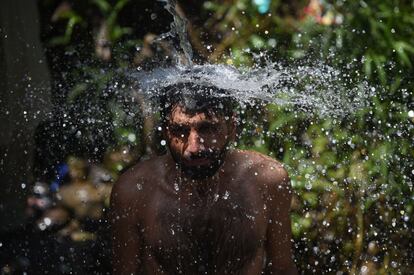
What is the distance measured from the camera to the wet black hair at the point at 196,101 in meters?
1.97

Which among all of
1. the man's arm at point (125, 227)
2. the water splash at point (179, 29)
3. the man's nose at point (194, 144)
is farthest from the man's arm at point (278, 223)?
the water splash at point (179, 29)

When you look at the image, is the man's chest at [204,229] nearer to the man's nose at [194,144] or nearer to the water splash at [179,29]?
the man's nose at [194,144]

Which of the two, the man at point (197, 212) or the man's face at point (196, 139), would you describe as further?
the man at point (197, 212)

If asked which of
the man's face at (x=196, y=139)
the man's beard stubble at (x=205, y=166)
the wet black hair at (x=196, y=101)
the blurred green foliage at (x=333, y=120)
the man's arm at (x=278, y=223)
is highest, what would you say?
the wet black hair at (x=196, y=101)

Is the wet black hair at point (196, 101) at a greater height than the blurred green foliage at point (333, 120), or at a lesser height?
greater

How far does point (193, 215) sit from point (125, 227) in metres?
0.23

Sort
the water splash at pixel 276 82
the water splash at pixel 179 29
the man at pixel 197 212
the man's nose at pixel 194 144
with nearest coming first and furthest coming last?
the man's nose at pixel 194 144 → the man at pixel 197 212 → the water splash at pixel 276 82 → the water splash at pixel 179 29

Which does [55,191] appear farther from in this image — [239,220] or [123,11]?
[239,220]

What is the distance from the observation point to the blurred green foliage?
3275 mm

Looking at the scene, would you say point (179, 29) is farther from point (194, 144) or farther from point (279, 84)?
point (194, 144)

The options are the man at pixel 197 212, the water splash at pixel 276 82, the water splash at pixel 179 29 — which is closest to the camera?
the man at pixel 197 212

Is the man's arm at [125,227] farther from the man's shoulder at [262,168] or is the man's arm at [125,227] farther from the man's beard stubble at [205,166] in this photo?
the man's shoulder at [262,168]

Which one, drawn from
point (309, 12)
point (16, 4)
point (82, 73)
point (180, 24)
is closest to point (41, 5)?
point (16, 4)

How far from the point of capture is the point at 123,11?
3508 mm
